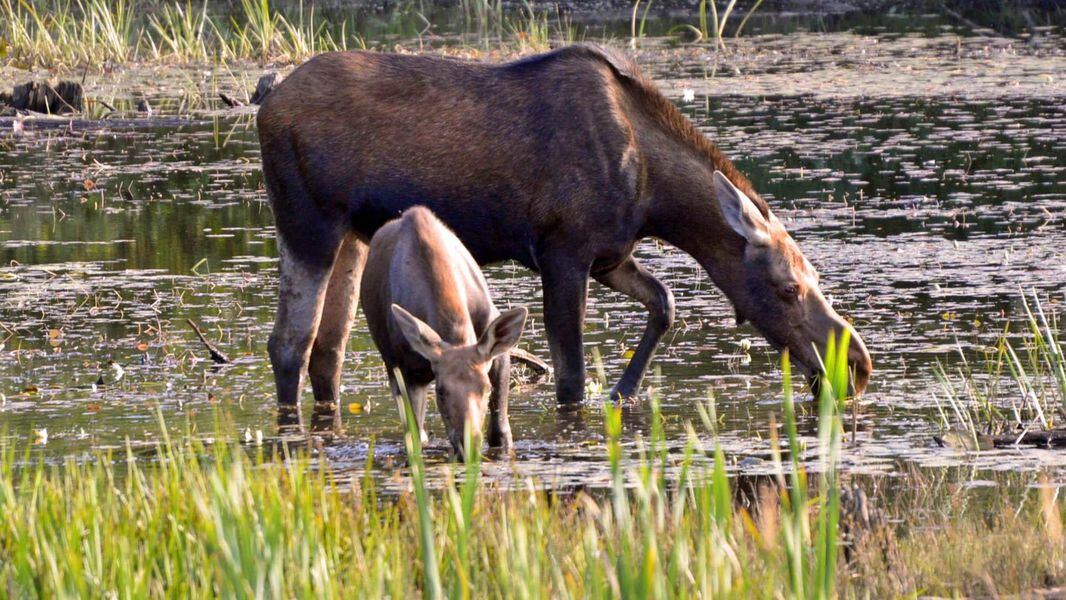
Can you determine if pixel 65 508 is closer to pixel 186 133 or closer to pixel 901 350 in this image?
pixel 901 350

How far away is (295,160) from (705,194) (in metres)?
2.09

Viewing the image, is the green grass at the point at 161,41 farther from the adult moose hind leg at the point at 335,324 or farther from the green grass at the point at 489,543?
the green grass at the point at 489,543

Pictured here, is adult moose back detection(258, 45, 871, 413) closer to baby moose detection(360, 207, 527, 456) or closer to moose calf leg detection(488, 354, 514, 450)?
baby moose detection(360, 207, 527, 456)

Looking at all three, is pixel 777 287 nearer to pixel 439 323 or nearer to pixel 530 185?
pixel 530 185

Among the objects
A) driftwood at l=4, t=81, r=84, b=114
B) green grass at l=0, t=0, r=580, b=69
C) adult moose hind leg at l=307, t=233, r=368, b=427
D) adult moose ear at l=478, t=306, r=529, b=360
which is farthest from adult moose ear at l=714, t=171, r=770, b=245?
green grass at l=0, t=0, r=580, b=69

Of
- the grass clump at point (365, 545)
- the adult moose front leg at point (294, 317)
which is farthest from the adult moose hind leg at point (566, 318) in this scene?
the grass clump at point (365, 545)

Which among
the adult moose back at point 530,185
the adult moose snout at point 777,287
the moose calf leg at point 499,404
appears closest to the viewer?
the moose calf leg at point 499,404

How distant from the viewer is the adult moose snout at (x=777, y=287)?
9.02 m

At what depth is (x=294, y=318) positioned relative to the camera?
9695 millimetres

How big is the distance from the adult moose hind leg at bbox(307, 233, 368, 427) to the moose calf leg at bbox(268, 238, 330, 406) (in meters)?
0.13

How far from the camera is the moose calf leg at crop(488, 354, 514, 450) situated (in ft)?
26.8

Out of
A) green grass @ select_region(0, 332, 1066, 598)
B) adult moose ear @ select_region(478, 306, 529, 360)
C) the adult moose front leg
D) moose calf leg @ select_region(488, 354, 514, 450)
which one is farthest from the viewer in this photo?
the adult moose front leg

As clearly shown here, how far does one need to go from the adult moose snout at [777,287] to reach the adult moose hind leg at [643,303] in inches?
24.8

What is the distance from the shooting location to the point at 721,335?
10734 mm
